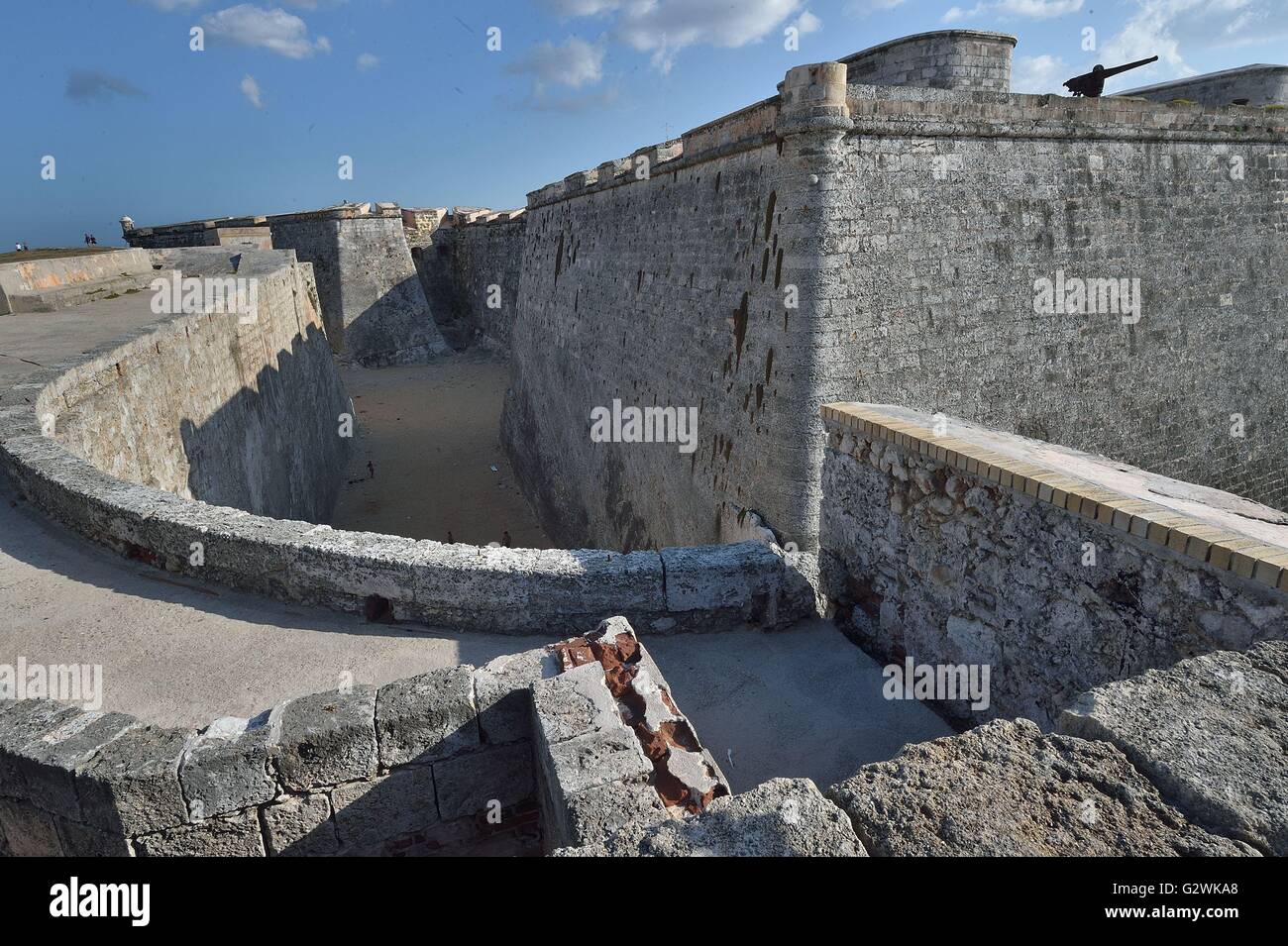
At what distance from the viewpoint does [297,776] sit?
3312 millimetres

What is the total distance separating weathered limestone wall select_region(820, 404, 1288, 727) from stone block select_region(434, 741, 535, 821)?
93.7 inches

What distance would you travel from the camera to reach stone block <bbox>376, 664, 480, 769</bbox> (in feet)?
11.3

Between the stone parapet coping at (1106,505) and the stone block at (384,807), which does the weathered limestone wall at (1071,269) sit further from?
the stone block at (384,807)

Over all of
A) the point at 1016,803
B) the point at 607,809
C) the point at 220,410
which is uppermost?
the point at 220,410

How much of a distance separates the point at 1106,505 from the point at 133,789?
4.27 meters

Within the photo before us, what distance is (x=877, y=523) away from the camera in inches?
186

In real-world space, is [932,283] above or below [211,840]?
above

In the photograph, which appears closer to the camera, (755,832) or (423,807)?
(755,832)

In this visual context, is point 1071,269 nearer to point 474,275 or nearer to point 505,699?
point 505,699

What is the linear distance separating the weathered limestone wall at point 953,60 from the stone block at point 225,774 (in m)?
8.32

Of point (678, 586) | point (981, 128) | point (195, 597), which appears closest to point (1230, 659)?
point (678, 586)

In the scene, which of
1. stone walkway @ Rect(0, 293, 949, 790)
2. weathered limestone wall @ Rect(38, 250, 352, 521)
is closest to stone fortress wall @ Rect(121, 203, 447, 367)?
weathered limestone wall @ Rect(38, 250, 352, 521)

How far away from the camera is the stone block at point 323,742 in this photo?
3289 mm

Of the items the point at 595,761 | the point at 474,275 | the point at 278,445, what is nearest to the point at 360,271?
the point at 474,275
